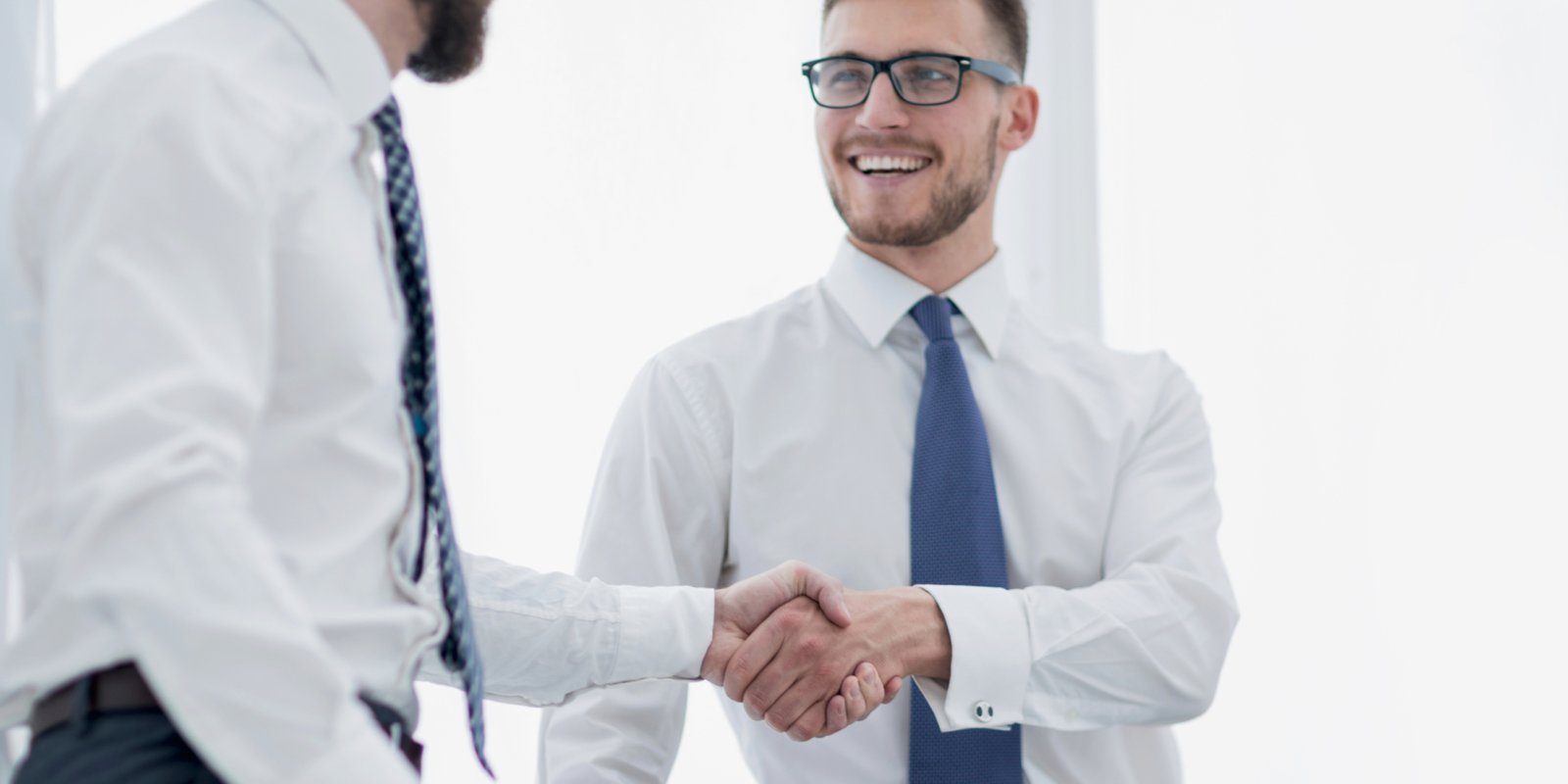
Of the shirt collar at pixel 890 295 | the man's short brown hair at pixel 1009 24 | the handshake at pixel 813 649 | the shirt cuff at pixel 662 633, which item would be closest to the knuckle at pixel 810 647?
the handshake at pixel 813 649

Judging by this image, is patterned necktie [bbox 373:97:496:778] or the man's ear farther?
the man's ear

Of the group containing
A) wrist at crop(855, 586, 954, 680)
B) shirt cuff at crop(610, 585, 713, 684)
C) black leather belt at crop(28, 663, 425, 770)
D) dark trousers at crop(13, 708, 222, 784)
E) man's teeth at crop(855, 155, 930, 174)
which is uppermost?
man's teeth at crop(855, 155, 930, 174)

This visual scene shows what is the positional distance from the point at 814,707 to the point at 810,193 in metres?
1.06

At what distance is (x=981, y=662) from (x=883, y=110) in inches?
31.3

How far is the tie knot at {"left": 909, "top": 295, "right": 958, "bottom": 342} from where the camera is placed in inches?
80.1

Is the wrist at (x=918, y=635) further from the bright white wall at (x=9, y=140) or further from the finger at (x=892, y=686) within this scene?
the bright white wall at (x=9, y=140)

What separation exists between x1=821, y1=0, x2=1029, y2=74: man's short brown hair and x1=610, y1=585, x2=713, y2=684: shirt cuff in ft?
3.26

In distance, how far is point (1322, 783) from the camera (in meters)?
2.47

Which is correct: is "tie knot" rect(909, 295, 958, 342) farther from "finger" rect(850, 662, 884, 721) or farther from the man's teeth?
"finger" rect(850, 662, 884, 721)

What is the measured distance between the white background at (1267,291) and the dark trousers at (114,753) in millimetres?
1244

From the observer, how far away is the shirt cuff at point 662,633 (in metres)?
1.59

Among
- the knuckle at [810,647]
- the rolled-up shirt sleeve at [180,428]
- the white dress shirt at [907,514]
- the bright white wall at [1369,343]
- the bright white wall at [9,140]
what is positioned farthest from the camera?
the bright white wall at [1369,343]

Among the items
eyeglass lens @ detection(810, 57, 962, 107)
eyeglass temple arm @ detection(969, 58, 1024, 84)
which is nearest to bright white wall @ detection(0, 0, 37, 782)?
eyeglass lens @ detection(810, 57, 962, 107)

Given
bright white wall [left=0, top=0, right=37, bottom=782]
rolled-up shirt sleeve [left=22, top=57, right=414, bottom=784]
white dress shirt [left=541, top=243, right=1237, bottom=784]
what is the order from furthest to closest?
white dress shirt [left=541, top=243, right=1237, bottom=784] < bright white wall [left=0, top=0, right=37, bottom=782] < rolled-up shirt sleeve [left=22, top=57, right=414, bottom=784]
